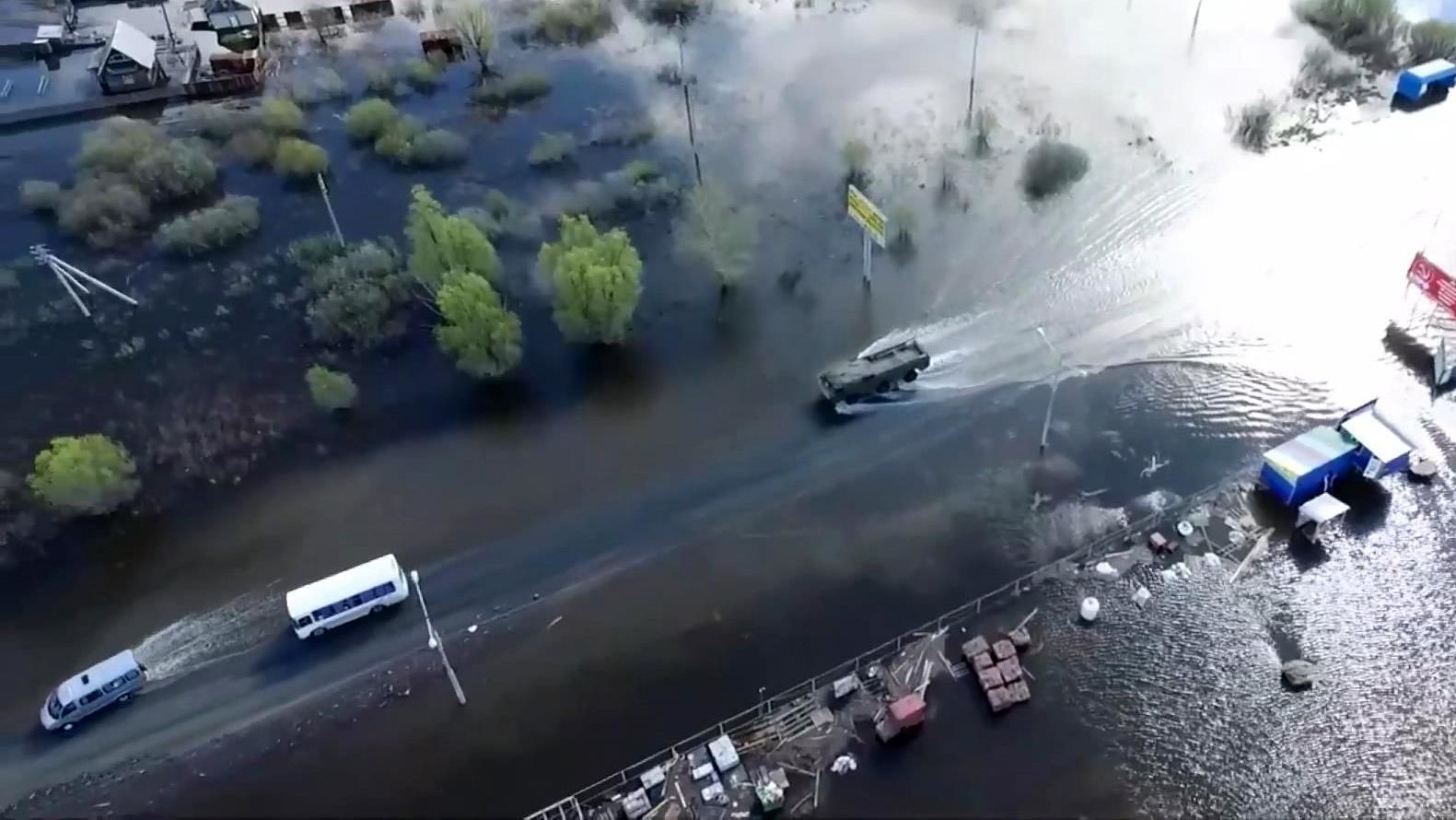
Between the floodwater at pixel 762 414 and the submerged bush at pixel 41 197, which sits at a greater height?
the submerged bush at pixel 41 197

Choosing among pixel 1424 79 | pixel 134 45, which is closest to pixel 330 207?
pixel 134 45

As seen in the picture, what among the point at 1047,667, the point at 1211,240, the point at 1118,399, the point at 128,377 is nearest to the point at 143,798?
the point at 128,377

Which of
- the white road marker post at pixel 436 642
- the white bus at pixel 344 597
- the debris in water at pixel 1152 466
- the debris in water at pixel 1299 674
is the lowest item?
the debris in water at pixel 1299 674

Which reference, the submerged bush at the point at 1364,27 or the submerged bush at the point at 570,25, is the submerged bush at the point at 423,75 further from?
the submerged bush at the point at 1364,27

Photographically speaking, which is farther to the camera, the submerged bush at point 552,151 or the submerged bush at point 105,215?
the submerged bush at point 552,151

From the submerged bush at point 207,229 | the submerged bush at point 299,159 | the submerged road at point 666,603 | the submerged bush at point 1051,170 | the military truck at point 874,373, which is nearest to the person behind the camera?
the submerged road at point 666,603

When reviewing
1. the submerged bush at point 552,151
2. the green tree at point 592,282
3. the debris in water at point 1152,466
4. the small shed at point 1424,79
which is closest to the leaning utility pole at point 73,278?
the submerged bush at point 552,151
